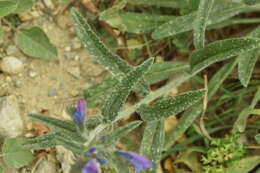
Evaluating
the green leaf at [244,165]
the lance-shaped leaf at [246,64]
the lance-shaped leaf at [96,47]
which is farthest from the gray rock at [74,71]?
the green leaf at [244,165]

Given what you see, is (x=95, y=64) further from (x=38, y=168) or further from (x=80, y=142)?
(x=80, y=142)

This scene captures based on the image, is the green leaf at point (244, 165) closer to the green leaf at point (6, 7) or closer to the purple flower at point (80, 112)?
the purple flower at point (80, 112)

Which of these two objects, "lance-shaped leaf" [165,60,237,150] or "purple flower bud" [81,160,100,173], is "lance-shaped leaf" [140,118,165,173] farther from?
"purple flower bud" [81,160,100,173]

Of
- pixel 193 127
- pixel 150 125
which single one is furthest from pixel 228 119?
pixel 150 125

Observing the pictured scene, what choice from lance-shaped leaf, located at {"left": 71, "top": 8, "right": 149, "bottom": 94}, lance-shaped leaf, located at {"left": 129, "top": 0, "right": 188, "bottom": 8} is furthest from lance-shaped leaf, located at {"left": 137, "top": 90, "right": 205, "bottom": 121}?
lance-shaped leaf, located at {"left": 129, "top": 0, "right": 188, "bottom": 8}

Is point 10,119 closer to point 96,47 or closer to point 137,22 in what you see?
point 96,47

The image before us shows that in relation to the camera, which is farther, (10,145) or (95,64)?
(95,64)
